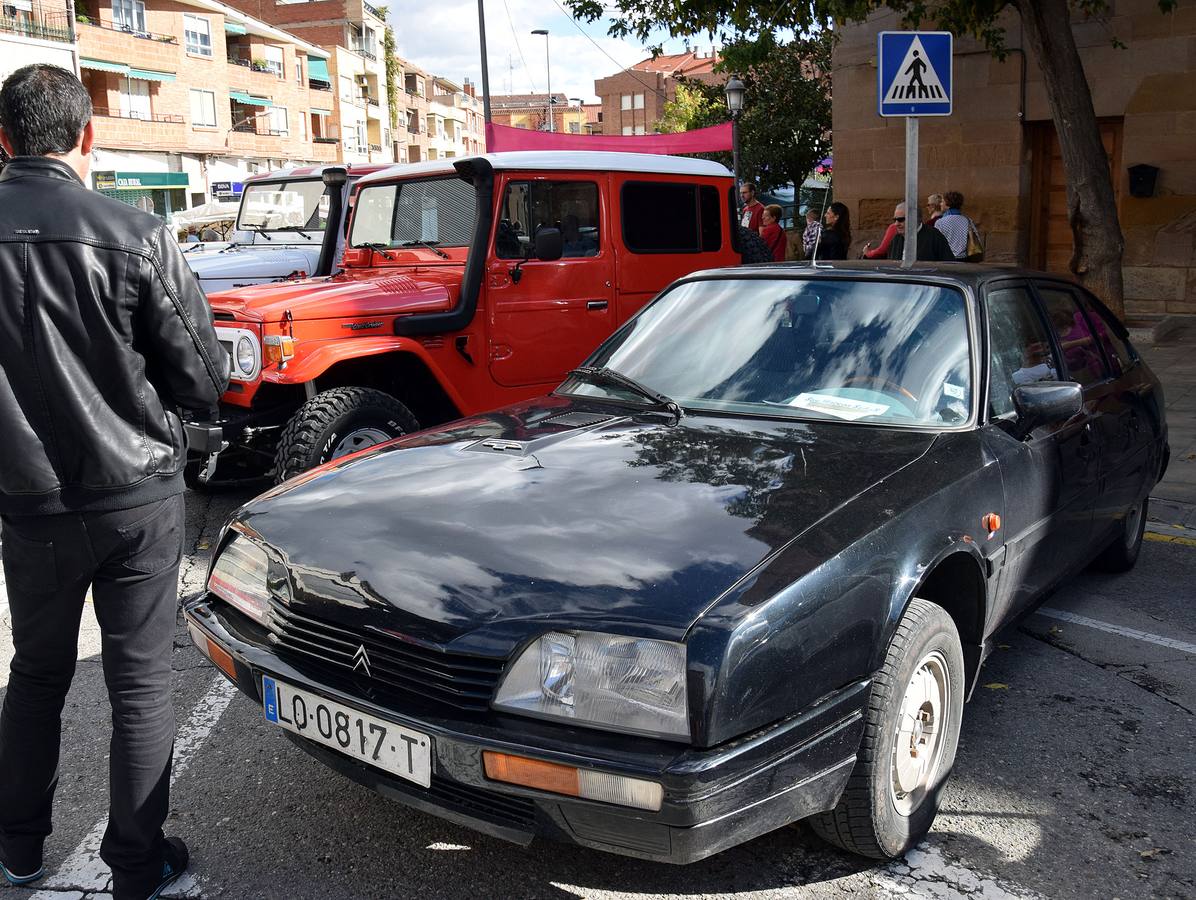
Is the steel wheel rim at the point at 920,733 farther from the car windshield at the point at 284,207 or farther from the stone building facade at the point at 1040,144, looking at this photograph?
the stone building facade at the point at 1040,144

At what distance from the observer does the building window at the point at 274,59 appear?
186 ft

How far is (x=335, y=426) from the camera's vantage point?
18.2ft

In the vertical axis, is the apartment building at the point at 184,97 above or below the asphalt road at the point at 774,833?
above

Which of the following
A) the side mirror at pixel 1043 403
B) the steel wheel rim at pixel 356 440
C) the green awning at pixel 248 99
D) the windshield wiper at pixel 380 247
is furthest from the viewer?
the green awning at pixel 248 99

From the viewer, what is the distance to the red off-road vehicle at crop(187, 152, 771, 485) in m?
5.75

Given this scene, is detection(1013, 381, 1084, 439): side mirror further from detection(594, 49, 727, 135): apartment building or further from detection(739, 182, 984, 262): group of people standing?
detection(594, 49, 727, 135): apartment building

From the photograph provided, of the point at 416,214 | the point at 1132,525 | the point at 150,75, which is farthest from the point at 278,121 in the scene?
the point at 1132,525

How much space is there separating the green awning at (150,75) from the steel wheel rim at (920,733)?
47662 millimetres

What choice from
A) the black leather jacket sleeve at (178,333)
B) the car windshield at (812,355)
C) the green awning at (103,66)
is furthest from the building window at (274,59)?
the black leather jacket sleeve at (178,333)

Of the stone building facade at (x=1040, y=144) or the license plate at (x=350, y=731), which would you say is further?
the stone building facade at (x=1040, y=144)

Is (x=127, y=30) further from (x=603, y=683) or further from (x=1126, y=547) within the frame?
(x=603, y=683)

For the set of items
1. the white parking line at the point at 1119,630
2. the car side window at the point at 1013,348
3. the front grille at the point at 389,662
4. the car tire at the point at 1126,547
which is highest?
the car side window at the point at 1013,348

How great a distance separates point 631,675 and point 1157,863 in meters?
1.54

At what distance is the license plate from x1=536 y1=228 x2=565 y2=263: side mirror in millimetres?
4045
